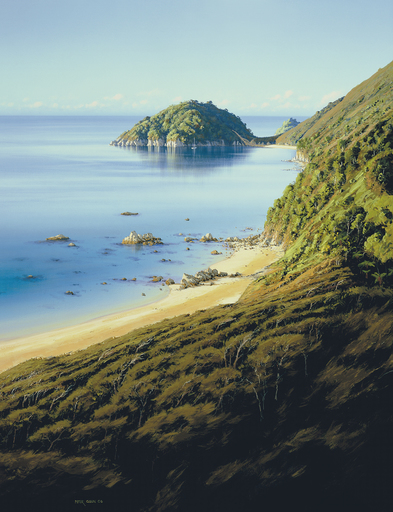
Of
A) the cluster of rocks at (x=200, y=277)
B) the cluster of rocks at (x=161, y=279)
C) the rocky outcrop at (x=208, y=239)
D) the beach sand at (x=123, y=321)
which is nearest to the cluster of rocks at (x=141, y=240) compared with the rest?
the rocky outcrop at (x=208, y=239)

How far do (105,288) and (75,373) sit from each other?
23.3 metres

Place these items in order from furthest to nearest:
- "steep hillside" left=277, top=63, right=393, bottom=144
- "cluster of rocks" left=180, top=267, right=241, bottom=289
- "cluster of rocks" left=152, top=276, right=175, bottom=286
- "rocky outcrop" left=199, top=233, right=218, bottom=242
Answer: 1. "rocky outcrop" left=199, top=233, right=218, bottom=242
2. "steep hillside" left=277, top=63, right=393, bottom=144
3. "cluster of rocks" left=152, top=276, right=175, bottom=286
4. "cluster of rocks" left=180, top=267, right=241, bottom=289

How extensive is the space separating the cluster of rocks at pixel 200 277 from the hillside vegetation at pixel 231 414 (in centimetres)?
1917

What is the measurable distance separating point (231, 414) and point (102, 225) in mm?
59540

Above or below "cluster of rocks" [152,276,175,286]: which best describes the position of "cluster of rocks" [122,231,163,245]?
above

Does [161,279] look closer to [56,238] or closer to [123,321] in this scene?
[123,321]

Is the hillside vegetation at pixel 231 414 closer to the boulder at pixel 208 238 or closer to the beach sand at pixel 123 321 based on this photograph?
the beach sand at pixel 123 321

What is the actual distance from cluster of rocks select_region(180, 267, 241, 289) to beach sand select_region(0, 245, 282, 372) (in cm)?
81

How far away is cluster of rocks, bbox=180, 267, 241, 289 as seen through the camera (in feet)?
129

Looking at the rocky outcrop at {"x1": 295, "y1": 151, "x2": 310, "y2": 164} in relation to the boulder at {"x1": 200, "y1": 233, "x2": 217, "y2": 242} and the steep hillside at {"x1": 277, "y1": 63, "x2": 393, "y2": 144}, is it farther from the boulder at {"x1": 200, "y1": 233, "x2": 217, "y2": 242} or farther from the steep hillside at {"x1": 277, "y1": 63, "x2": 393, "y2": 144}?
the boulder at {"x1": 200, "y1": 233, "x2": 217, "y2": 242}

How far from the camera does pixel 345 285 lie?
1823 cm

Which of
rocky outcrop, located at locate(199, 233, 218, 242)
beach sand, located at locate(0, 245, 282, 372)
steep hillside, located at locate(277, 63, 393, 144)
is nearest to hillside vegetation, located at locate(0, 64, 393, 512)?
beach sand, located at locate(0, 245, 282, 372)

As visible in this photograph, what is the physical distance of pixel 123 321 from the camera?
1218 inches

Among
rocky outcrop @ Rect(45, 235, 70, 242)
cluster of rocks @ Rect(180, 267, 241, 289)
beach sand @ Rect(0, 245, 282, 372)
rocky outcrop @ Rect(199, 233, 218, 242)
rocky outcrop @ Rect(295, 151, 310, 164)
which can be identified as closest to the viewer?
beach sand @ Rect(0, 245, 282, 372)
